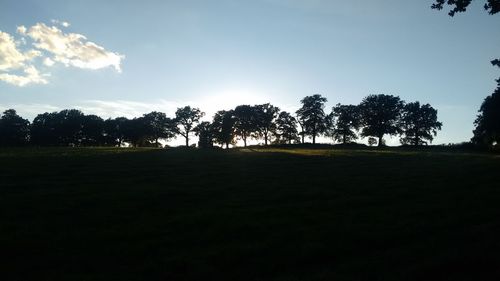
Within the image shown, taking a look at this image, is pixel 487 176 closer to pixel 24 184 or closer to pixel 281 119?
pixel 24 184

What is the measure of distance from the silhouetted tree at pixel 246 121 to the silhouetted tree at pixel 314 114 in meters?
14.7

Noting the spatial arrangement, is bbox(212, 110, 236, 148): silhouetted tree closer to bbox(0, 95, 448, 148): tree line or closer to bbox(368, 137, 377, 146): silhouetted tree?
bbox(0, 95, 448, 148): tree line

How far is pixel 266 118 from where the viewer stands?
143m

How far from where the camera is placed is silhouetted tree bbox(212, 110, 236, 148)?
464ft

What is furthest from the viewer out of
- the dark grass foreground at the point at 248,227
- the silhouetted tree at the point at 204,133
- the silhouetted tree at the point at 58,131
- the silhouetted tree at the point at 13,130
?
the silhouetted tree at the point at 204,133

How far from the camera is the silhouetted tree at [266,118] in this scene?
5620 inches

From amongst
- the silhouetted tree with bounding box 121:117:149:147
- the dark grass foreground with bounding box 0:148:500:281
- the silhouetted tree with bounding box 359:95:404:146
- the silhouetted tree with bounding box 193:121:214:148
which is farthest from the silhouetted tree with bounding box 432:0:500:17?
the silhouetted tree with bounding box 121:117:149:147

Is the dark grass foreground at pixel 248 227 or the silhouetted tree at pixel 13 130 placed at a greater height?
the silhouetted tree at pixel 13 130

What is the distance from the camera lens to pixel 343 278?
1269 cm

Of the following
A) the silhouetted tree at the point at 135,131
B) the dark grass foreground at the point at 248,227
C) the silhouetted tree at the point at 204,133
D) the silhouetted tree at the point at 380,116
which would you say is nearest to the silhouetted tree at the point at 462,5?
the dark grass foreground at the point at 248,227

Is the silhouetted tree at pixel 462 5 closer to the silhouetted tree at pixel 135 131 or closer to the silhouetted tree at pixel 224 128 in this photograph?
the silhouetted tree at pixel 224 128

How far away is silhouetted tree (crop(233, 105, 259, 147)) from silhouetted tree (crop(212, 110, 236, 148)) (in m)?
1.50

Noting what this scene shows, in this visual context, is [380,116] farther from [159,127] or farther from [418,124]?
[159,127]

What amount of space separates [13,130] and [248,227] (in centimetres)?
14328
